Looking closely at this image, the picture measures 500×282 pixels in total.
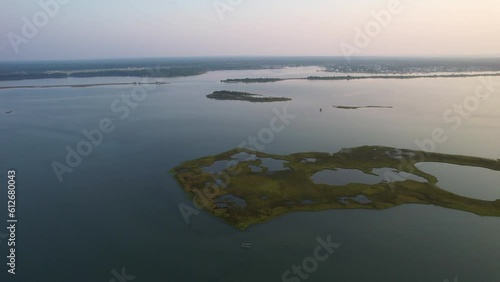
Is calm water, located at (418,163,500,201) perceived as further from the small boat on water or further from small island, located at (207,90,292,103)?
small island, located at (207,90,292,103)

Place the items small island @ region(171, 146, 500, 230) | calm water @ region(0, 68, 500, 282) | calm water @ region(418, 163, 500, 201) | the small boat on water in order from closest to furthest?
calm water @ region(0, 68, 500, 282) < the small boat on water < small island @ region(171, 146, 500, 230) < calm water @ region(418, 163, 500, 201)

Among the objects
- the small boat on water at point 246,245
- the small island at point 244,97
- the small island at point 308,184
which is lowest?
the small boat on water at point 246,245

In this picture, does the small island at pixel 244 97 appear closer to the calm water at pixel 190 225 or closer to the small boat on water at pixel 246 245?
the calm water at pixel 190 225

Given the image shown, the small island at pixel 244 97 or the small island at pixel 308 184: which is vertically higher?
the small island at pixel 244 97

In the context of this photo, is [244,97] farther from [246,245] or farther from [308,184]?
[246,245]

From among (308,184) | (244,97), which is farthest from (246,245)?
(244,97)

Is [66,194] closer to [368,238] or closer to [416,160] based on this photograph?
[368,238]

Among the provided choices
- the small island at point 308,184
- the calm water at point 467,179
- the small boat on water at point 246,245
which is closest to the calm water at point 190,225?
the small boat on water at point 246,245

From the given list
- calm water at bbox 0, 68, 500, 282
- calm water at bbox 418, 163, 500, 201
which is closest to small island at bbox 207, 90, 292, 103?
calm water at bbox 0, 68, 500, 282
